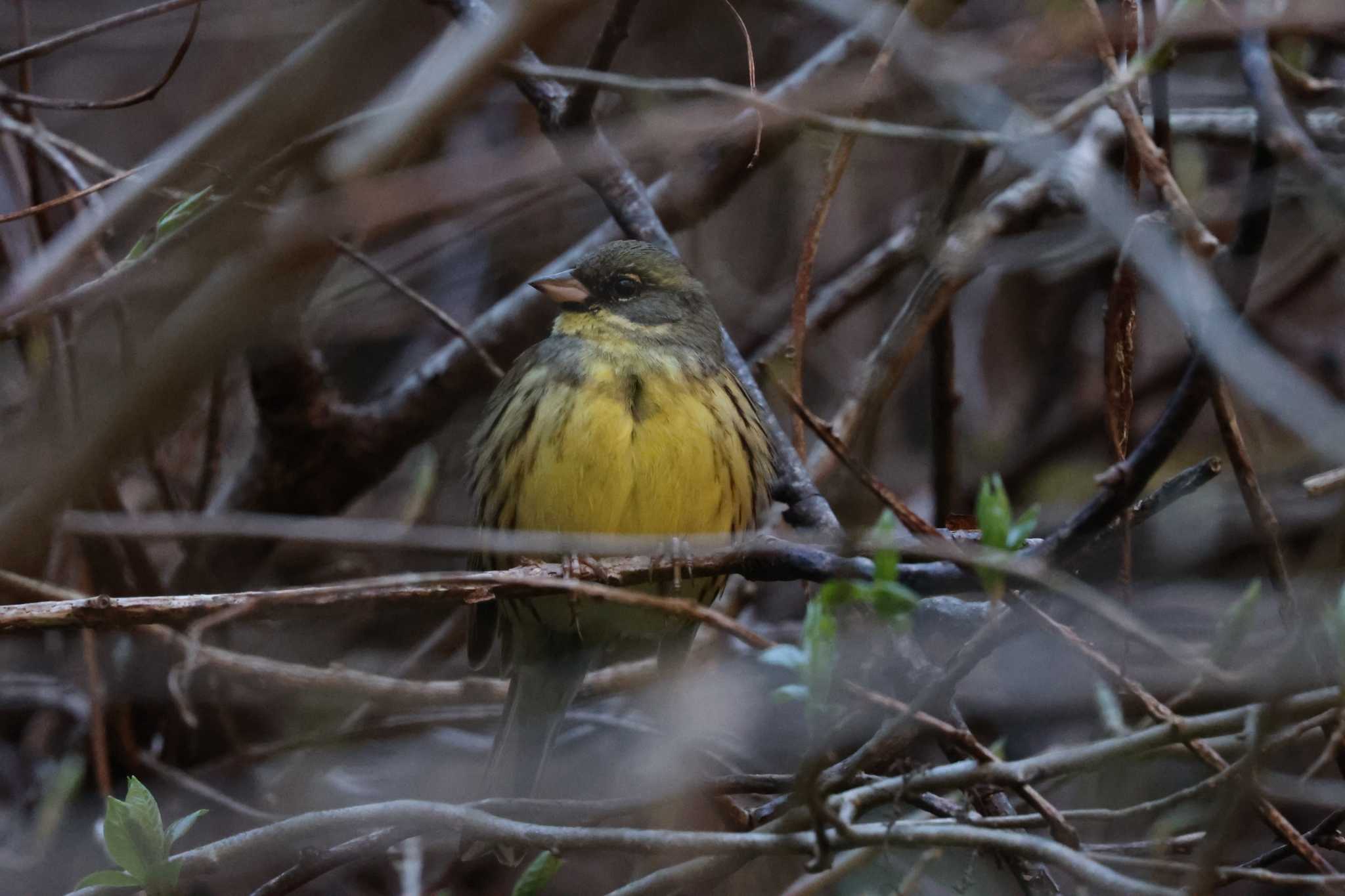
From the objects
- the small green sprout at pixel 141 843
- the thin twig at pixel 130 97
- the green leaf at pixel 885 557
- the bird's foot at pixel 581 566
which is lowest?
the small green sprout at pixel 141 843

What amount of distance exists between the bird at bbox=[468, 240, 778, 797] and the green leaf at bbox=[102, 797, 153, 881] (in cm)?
118

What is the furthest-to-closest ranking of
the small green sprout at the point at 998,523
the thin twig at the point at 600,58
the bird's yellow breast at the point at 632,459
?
the bird's yellow breast at the point at 632,459 < the thin twig at the point at 600,58 < the small green sprout at the point at 998,523

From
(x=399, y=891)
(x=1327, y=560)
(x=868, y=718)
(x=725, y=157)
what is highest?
(x=725, y=157)

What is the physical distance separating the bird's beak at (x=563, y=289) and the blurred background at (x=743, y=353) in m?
0.36

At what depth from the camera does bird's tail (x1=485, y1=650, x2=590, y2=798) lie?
332cm

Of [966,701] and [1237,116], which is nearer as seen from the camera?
[966,701]

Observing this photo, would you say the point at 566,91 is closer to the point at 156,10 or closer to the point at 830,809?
the point at 156,10

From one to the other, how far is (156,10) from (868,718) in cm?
209

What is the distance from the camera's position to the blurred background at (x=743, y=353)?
3156 mm

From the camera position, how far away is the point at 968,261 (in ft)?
11.3

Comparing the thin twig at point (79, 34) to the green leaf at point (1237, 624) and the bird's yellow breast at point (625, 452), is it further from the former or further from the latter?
the green leaf at point (1237, 624)

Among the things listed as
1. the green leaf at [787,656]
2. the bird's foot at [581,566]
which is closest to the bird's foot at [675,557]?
the bird's foot at [581,566]

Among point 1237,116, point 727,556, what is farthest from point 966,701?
point 1237,116

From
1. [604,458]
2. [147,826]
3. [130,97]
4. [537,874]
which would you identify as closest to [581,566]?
[604,458]
